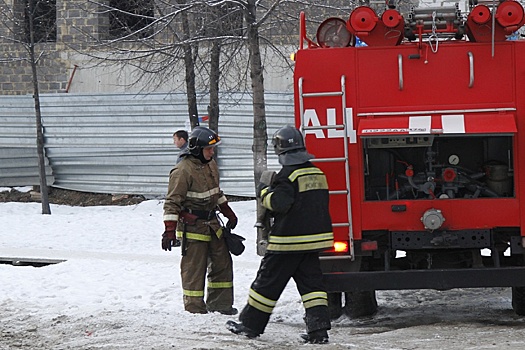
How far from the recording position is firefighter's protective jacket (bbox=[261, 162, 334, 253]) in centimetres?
719

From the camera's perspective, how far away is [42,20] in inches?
835

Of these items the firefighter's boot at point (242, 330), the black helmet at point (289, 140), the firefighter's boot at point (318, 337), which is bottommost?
the firefighter's boot at point (318, 337)

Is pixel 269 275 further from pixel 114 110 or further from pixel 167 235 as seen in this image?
pixel 114 110

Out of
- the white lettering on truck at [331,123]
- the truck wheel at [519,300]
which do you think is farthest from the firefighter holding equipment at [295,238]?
the truck wheel at [519,300]

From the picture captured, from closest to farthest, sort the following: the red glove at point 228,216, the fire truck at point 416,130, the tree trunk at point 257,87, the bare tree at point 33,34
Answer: the fire truck at point 416,130
the red glove at point 228,216
the tree trunk at point 257,87
the bare tree at point 33,34

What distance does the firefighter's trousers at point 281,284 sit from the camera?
726cm

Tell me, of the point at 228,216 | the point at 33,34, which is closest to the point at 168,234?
the point at 228,216

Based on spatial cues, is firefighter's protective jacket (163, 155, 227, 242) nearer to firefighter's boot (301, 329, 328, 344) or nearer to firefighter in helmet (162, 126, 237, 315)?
firefighter in helmet (162, 126, 237, 315)

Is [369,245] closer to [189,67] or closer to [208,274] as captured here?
[208,274]

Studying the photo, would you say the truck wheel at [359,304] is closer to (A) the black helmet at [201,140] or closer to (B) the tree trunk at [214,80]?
(A) the black helmet at [201,140]

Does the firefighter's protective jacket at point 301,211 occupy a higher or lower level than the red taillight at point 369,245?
higher

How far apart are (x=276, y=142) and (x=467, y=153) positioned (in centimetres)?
182

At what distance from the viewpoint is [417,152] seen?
811 centimetres

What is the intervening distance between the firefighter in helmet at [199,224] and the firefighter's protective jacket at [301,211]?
1.32m
